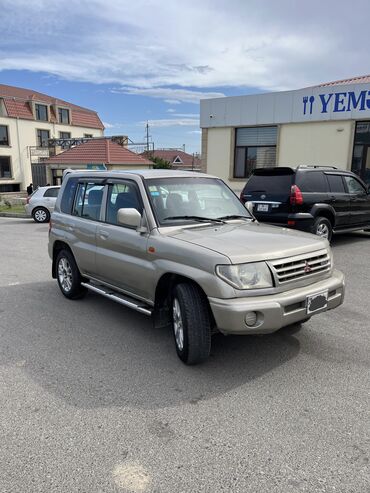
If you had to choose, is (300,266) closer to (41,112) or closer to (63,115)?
(41,112)

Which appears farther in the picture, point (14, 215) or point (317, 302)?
point (14, 215)

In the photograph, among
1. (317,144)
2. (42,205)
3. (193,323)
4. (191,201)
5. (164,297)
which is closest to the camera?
(193,323)

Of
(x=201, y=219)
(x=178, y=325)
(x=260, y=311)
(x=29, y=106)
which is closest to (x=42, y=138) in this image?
(x=29, y=106)

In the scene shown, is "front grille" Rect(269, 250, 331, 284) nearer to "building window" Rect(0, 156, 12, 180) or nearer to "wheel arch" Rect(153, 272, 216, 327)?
"wheel arch" Rect(153, 272, 216, 327)

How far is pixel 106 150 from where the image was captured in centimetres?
3095

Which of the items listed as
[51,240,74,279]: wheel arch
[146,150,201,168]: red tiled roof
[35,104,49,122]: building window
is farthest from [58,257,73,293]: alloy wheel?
[146,150,201,168]: red tiled roof

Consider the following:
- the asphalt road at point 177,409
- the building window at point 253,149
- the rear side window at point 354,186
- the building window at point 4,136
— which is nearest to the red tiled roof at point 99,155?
the building window at point 4,136

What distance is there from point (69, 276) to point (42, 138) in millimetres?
44734

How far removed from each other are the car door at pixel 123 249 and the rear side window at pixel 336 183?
19.1ft

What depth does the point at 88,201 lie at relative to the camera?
544 centimetres

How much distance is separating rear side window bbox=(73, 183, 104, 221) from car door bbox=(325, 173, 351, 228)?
555 centimetres

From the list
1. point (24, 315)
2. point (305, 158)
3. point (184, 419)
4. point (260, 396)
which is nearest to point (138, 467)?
point (184, 419)

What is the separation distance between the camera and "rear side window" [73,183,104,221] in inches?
204

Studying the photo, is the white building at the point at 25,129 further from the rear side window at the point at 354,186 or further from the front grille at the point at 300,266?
the front grille at the point at 300,266
